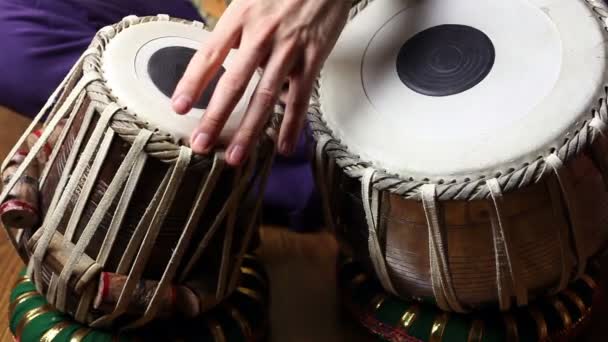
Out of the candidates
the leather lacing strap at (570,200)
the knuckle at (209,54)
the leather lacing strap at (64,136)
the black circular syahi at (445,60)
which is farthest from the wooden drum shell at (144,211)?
the leather lacing strap at (570,200)

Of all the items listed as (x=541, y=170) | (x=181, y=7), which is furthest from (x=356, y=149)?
(x=181, y=7)

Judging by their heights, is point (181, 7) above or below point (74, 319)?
above

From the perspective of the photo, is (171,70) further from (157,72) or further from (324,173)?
(324,173)

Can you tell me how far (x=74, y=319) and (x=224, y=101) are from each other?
15.7 inches

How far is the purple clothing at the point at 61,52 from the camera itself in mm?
1302

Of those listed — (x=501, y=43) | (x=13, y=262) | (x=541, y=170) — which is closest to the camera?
(x=541, y=170)

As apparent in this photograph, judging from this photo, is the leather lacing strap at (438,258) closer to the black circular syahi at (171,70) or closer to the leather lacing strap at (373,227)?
the leather lacing strap at (373,227)

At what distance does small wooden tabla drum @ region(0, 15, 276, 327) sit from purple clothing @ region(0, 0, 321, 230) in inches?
13.1

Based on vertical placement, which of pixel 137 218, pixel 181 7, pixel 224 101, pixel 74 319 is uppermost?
pixel 181 7

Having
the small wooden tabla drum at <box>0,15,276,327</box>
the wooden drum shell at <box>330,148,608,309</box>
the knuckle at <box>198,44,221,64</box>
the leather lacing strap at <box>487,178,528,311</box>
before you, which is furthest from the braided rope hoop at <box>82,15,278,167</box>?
the leather lacing strap at <box>487,178,528,311</box>

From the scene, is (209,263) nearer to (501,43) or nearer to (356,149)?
(356,149)

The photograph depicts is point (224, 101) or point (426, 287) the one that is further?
point (426, 287)

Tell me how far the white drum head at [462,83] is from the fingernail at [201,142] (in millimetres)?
201

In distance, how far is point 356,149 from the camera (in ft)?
3.08
